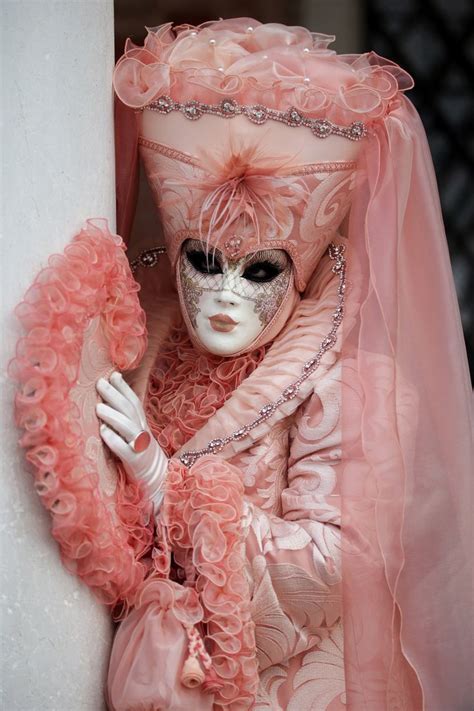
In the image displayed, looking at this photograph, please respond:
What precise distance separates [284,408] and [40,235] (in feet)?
1.32

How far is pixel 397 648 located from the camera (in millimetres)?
1268

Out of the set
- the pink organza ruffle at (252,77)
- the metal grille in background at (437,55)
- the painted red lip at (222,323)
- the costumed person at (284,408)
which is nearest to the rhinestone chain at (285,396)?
the costumed person at (284,408)

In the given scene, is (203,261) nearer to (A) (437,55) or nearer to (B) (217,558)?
(B) (217,558)

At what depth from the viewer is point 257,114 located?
127 centimetres

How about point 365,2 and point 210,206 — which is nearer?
point 210,206

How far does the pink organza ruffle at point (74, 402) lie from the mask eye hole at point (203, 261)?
13 centimetres

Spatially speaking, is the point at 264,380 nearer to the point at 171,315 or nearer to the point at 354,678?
the point at 171,315

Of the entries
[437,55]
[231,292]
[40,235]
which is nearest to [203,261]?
[231,292]

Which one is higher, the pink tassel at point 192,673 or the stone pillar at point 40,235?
the stone pillar at point 40,235

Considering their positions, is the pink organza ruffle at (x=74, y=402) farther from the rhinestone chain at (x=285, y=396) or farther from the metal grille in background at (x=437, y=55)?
the metal grille in background at (x=437, y=55)

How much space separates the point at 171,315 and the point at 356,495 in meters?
0.42

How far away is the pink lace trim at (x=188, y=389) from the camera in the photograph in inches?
55.3

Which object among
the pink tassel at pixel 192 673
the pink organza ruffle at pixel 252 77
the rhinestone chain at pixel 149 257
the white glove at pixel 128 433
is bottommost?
the pink tassel at pixel 192 673

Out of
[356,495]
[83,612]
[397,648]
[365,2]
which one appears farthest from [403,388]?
[365,2]
